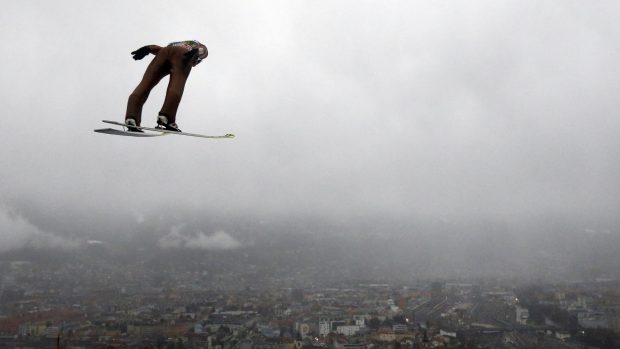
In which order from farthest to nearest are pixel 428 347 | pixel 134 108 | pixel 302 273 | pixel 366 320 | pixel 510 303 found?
pixel 302 273, pixel 510 303, pixel 366 320, pixel 428 347, pixel 134 108

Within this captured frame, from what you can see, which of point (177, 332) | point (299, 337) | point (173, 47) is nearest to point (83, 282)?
point (177, 332)

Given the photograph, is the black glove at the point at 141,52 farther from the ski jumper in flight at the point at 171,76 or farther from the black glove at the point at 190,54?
the black glove at the point at 190,54

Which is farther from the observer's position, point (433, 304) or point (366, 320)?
point (433, 304)

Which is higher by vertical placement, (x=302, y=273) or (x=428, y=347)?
(x=302, y=273)

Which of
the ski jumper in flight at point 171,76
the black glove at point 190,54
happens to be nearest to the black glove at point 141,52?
the ski jumper in flight at point 171,76

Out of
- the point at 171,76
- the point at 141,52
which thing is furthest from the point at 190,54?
the point at 141,52

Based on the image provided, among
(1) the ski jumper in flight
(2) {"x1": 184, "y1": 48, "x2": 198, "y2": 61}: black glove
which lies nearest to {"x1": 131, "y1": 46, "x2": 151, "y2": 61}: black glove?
(1) the ski jumper in flight

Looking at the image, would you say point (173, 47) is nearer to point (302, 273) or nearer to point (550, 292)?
point (550, 292)
